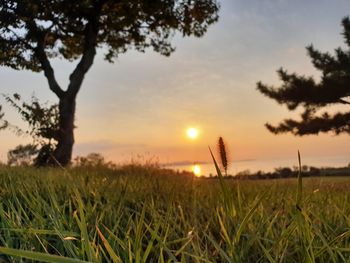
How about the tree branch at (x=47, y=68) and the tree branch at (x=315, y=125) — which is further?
the tree branch at (x=315, y=125)

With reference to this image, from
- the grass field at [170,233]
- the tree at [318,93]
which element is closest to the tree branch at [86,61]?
the tree at [318,93]

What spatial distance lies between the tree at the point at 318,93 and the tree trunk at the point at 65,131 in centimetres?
991

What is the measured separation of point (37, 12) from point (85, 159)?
629 centimetres

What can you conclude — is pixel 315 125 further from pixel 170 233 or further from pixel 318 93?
pixel 170 233

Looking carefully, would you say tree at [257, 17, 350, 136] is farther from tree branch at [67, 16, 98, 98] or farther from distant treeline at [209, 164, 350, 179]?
tree branch at [67, 16, 98, 98]

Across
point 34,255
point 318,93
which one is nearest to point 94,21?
point 318,93

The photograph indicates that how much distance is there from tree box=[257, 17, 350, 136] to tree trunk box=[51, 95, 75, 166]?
390 inches

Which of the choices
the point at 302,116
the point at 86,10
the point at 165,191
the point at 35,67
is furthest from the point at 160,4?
the point at 165,191

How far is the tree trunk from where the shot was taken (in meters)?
21.3

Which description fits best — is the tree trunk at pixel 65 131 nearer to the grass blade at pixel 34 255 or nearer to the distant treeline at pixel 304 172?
the distant treeline at pixel 304 172

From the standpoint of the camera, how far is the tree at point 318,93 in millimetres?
25250

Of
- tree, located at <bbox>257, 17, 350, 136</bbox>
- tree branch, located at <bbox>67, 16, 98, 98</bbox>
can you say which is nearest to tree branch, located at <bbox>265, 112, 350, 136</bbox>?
tree, located at <bbox>257, 17, 350, 136</bbox>

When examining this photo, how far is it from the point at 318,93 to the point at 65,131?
41.1 feet

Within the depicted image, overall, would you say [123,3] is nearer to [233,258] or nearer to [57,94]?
[57,94]
